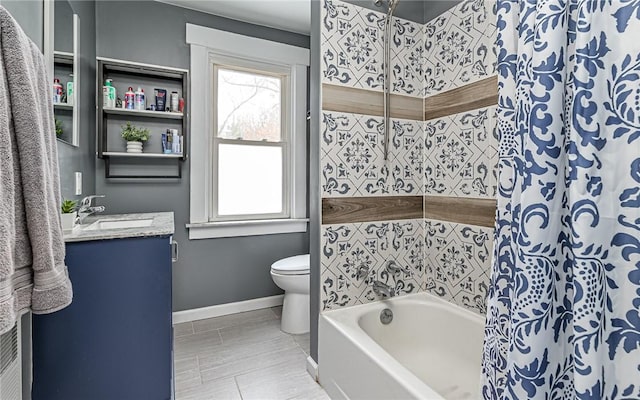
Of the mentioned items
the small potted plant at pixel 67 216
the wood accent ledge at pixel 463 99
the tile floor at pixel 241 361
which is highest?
the wood accent ledge at pixel 463 99

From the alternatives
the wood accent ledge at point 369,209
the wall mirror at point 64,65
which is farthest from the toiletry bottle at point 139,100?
the wood accent ledge at point 369,209

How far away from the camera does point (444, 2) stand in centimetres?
180

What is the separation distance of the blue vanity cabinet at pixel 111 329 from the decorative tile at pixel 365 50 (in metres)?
1.25

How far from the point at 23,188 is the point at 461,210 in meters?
1.80

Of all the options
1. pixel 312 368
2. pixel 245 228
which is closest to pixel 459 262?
pixel 312 368

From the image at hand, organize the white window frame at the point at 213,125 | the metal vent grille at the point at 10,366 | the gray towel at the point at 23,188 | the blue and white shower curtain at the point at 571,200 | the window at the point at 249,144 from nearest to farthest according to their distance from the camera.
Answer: the blue and white shower curtain at the point at 571,200 < the gray towel at the point at 23,188 < the metal vent grille at the point at 10,366 < the white window frame at the point at 213,125 < the window at the point at 249,144

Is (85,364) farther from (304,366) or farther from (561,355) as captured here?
(561,355)

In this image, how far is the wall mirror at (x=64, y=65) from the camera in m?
1.48

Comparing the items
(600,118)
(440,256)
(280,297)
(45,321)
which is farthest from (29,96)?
(280,297)

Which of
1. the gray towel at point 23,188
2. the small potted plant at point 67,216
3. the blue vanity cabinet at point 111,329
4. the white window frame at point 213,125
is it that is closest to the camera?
the gray towel at point 23,188

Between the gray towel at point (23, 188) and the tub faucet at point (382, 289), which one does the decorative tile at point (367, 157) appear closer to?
the tub faucet at point (382, 289)

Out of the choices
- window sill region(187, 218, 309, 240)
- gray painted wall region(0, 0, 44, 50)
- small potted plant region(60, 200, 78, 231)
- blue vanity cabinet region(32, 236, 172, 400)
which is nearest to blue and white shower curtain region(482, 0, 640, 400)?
blue vanity cabinet region(32, 236, 172, 400)

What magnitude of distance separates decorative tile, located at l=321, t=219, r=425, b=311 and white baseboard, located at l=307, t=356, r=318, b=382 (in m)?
0.35

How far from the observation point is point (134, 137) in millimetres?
Result: 2268
